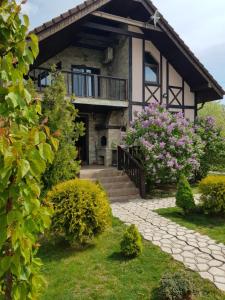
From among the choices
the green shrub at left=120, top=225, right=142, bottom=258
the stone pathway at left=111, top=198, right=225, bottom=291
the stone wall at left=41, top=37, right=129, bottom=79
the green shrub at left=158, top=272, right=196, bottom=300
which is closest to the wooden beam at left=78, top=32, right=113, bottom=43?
the stone wall at left=41, top=37, right=129, bottom=79

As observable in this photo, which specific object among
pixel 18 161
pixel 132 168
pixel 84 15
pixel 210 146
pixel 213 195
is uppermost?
pixel 84 15

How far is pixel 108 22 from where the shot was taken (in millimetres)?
12766

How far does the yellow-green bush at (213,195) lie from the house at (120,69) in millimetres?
5901

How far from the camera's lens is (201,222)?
691 cm

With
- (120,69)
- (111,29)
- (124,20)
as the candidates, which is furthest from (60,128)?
(120,69)

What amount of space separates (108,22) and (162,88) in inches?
161

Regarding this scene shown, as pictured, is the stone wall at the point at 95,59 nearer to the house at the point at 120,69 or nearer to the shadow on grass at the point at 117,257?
the house at the point at 120,69

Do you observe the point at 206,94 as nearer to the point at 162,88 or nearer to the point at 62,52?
the point at 162,88

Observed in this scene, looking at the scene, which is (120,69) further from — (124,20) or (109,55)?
(124,20)

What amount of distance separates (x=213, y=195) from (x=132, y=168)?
3806mm

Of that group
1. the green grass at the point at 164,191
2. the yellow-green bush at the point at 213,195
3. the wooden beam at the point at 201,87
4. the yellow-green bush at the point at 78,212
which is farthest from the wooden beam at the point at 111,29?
the yellow-green bush at the point at 78,212

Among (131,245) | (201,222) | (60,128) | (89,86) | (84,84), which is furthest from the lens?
(89,86)

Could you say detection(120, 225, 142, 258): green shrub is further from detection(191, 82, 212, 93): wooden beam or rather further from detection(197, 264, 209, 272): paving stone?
detection(191, 82, 212, 93): wooden beam

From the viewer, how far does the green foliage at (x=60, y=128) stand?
21.9 feet
